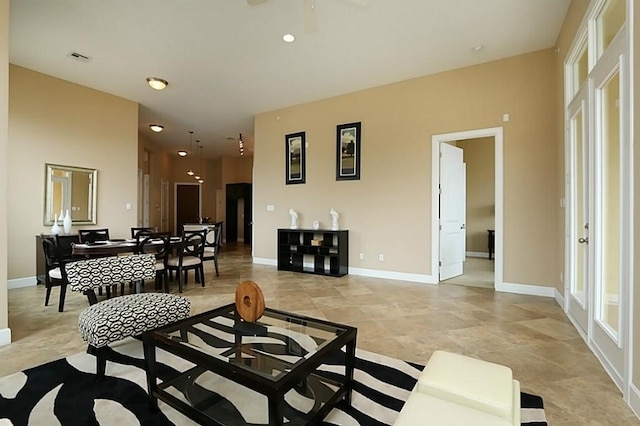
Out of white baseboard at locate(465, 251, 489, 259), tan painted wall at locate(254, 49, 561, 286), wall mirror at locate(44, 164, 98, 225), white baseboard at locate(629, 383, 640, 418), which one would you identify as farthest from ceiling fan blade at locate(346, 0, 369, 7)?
white baseboard at locate(465, 251, 489, 259)

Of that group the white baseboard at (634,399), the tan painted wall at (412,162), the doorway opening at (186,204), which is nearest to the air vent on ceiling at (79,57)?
the tan painted wall at (412,162)

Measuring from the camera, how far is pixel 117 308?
220 centimetres

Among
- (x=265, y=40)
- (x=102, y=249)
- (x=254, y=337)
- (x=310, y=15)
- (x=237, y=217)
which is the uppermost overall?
(x=265, y=40)

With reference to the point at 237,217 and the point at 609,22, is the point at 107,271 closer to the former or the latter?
the point at 609,22

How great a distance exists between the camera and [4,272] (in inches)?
106

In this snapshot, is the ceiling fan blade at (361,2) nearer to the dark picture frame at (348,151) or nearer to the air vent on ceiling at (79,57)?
the dark picture frame at (348,151)

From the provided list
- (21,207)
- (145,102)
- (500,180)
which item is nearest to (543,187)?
(500,180)

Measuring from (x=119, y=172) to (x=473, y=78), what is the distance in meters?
6.40

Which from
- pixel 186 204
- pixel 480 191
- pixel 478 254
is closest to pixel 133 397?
pixel 478 254

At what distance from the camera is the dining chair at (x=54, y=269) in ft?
11.6

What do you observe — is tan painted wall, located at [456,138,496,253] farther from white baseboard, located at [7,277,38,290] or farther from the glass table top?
white baseboard, located at [7,277,38,290]

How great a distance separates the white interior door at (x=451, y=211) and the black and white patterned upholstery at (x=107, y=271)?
13.8ft

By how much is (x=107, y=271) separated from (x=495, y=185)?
16.2ft

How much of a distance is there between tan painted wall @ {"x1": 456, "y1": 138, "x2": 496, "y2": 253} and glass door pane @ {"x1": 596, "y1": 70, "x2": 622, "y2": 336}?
5691 mm
